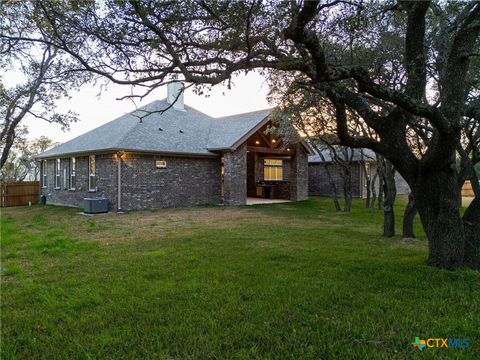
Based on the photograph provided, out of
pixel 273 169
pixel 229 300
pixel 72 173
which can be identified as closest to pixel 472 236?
pixel 229 300

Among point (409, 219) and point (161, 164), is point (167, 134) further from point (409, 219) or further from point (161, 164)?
point (409, 219)

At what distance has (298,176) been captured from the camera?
21.0 meters

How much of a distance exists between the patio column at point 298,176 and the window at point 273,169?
149 inches

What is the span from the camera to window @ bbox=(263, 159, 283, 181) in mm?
24938

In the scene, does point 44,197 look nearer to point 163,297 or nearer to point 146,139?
point 146,139

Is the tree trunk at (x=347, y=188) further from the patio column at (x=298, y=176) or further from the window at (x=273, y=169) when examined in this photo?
the window at (x=273, y=169)

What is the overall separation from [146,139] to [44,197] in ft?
28.7

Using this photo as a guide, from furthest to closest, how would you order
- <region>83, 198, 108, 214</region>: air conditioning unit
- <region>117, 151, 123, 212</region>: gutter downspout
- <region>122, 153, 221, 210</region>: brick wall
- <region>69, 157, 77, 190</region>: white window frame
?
1. <region>69, 157, 77, 190</region>: white window frame
2. <region>122, 153, 221, 210</region>: brick wall
3. <region>117, 151, 123, 212</region>: gutter downspout
4. <region>83, 198, 108, 214</region>: air conditioning unit

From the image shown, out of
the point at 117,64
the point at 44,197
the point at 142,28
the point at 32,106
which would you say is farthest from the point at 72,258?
the point at 44,197

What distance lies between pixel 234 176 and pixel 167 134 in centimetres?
431

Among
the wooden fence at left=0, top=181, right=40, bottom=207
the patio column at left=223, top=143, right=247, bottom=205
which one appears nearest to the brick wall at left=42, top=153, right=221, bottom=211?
the patio column at left=223, top=143, right=247, bottom=205

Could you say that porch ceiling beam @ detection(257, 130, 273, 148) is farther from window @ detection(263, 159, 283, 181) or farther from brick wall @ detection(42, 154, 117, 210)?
brick wall @ detection(42, 154, 117, 210)

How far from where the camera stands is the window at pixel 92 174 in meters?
16.0

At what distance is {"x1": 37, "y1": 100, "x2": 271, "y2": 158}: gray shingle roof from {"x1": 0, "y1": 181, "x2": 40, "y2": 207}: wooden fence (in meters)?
2.66
